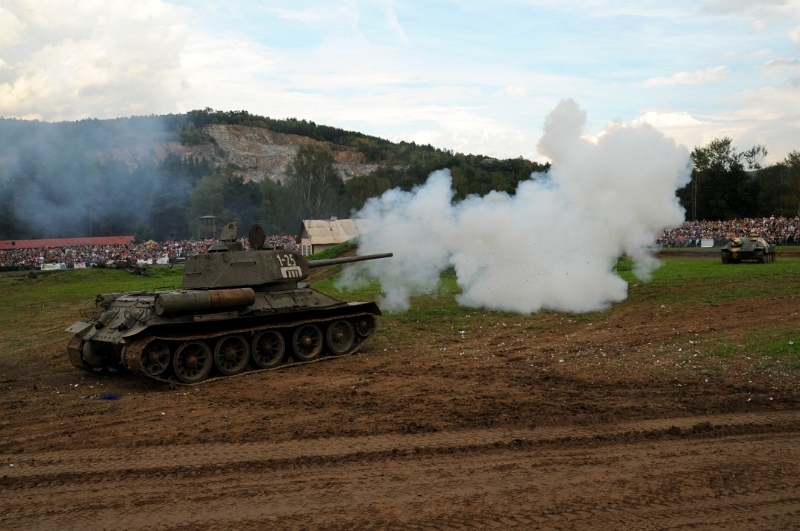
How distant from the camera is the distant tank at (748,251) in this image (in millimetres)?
32594

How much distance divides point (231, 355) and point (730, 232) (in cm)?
4232

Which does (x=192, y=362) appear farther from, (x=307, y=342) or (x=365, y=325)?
(x=365, y=325)

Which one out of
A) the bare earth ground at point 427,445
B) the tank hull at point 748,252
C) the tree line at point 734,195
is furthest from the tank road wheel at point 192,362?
the tree line at point 734,195

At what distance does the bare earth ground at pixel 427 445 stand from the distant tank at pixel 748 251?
19.2 meters

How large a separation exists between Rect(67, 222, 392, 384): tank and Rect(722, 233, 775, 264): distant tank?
23.0 m

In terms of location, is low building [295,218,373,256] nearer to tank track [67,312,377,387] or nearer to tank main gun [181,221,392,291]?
tank main gun [181,221,392,291]

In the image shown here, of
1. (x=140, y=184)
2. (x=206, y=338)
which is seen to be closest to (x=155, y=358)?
(x=206, y=338)

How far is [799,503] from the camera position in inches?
263

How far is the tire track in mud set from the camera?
6.62 meters

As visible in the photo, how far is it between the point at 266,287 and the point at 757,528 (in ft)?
39.8

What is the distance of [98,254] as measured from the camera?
52.8 m

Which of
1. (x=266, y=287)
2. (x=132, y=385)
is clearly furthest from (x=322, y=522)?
(x=266, y=287)

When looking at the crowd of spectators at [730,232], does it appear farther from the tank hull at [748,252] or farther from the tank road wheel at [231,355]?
the tank road wheel at [231,355]

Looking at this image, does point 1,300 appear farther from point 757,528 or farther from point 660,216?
point 757,528
